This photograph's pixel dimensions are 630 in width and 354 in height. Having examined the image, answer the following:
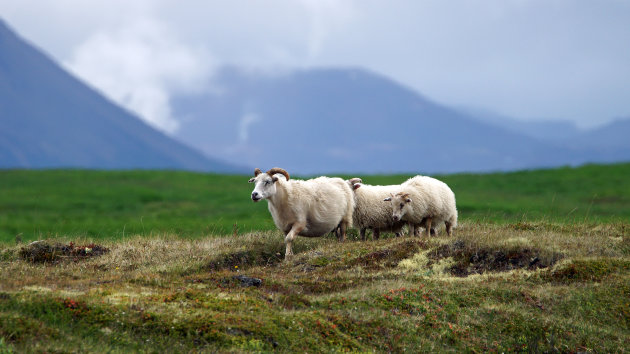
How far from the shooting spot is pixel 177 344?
1102 centimetres

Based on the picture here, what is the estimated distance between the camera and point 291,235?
59.4 feet

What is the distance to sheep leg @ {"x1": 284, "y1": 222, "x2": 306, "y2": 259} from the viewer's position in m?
17.7

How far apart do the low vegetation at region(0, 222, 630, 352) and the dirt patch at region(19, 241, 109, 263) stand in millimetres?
71

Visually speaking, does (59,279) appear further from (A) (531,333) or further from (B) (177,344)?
(A) (531,333)

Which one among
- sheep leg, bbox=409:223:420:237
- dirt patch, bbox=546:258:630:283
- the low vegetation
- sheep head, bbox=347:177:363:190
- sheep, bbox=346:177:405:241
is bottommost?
the low vegetation

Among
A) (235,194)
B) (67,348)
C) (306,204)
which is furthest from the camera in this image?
(235,194)

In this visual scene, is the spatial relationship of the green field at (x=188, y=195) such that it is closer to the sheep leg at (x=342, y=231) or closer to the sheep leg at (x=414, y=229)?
the sheep leg at (x=342, y=231)

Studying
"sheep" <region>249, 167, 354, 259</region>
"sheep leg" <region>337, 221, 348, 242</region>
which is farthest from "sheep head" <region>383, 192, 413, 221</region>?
"sheep leg" <region>337, 221, 348, 242</region>

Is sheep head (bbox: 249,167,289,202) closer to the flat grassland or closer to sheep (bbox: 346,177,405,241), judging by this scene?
the flat grassland

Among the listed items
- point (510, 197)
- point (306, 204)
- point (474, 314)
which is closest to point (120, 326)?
point (474, 314)

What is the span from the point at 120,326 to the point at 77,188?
49.4m

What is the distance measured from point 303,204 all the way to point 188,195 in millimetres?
37586

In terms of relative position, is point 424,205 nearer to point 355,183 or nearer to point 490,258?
point 355,183

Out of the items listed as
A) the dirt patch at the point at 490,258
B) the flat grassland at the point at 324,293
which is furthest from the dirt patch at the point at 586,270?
the dirt patch at the point at 490,258
